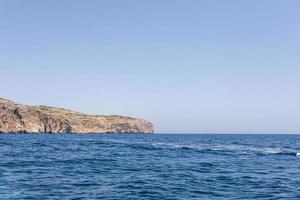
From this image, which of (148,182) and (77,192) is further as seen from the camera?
(148,182)

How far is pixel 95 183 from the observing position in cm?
3581

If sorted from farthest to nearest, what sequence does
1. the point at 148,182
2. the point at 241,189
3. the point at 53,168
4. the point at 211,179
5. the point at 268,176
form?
the point at 53,168 → the point at 268,176 → the point at 211,179 → the point at 148,182 → the point at 241,189

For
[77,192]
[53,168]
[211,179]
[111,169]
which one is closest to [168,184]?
[211,179]

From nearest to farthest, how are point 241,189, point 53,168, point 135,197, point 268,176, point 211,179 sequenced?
1. point 135,197
2. point 241,189
3. point 211,179
4. point 268,176
5. point 53,168

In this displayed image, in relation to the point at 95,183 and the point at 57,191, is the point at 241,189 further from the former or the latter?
the point at 57,191

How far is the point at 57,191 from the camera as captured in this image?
3120cm

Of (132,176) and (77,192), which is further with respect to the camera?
(132,176)

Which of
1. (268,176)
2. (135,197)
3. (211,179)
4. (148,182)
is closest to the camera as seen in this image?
(135,197)

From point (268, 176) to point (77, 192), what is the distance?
22491 mm

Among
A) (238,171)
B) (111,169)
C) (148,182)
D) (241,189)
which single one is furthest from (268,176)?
(111,169)

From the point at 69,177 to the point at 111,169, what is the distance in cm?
907

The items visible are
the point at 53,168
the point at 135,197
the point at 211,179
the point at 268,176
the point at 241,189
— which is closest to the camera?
the point at 135,197

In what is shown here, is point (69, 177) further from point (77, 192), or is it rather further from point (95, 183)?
point (77, 192)

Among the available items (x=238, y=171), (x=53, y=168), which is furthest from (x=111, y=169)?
(x=238, y=171)
